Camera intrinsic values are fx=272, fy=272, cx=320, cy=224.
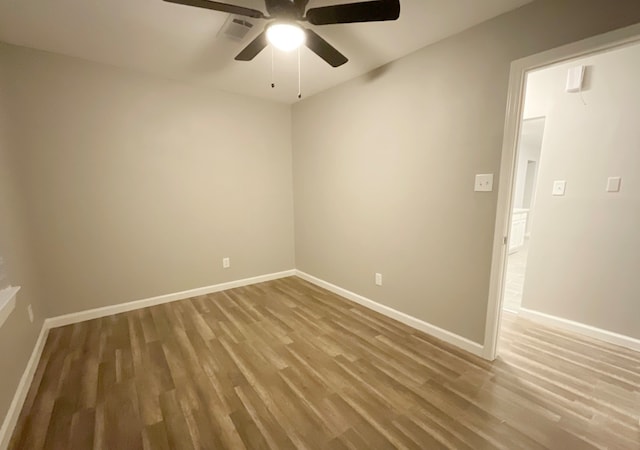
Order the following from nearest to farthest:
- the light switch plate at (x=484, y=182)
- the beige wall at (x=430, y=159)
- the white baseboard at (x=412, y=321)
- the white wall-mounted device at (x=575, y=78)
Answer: the beige wall at (x=430, y=159) → the light switch plate at (x=484, y=182) → the white baseboard at (x=412, y=321) → the white wall-mounted device at (x=575, y=78)

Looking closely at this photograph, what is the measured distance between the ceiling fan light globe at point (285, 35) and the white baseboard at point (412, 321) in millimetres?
2460

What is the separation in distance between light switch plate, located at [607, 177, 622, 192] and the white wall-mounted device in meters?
0.84

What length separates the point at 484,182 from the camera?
2.03 meters

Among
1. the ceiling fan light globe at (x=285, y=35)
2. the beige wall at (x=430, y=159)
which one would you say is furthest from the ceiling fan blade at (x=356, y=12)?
the beige wall at (x=430, y=159)

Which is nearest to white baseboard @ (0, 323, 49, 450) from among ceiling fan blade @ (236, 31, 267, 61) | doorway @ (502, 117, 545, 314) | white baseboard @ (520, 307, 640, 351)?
ceiling fan blade @ (236, 31, 267, 61)

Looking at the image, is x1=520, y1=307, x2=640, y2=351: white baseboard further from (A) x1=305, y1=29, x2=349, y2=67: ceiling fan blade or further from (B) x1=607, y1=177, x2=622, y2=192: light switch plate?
(A) x1=305, y1=29, x2=349, y2=67: ceiling fan blade

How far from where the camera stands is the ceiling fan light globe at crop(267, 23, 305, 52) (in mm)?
1571

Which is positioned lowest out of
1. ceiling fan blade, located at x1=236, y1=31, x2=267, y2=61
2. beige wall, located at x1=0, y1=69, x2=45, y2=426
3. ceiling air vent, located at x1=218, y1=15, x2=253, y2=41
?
beige wall, located at x1=0, y1=69, x2=45, y2=426

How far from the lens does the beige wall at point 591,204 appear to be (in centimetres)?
223

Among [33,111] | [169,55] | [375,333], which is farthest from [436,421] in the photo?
[33,111]

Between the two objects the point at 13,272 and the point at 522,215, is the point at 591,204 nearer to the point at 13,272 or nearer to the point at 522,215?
the point at 522,215

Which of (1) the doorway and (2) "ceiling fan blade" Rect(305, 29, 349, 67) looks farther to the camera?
(1) the doorway

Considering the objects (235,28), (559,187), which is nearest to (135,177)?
(235,28)

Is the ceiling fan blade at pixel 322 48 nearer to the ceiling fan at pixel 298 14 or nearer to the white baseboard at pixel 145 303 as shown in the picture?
the ceiling fan at pixel 298 14
